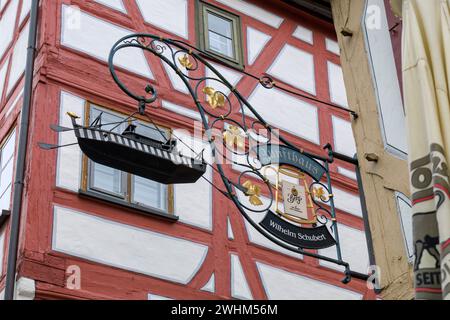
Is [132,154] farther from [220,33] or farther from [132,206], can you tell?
[220,33]

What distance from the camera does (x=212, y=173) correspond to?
1118 centimetres

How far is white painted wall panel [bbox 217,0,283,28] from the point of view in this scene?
Result: 42.4ft

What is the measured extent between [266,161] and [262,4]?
6.83 metres

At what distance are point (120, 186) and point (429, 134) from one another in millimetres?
6299

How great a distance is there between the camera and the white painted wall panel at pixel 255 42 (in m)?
12.6

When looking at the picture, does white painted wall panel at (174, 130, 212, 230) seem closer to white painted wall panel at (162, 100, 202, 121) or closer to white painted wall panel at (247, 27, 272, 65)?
white painted wall panel at (162, 100, 202, 121)

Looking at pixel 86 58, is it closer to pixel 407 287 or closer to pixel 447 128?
pixel 407 287

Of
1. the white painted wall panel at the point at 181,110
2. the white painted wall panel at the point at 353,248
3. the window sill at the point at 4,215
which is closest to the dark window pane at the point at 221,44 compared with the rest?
the white painted wall panel at the point at 181,110

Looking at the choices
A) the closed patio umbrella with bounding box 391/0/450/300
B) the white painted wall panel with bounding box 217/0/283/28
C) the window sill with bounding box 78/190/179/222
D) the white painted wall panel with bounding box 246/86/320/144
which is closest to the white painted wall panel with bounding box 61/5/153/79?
the white painted wall panel with bounding box 246/86/320/144

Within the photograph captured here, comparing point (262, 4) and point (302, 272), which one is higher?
point (262, 4)

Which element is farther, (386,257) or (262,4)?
(262,4)

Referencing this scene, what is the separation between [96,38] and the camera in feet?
36.1

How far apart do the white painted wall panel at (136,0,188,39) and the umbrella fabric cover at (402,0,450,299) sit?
7126 mm

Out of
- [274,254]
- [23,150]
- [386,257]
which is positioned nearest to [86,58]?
[23,150]
